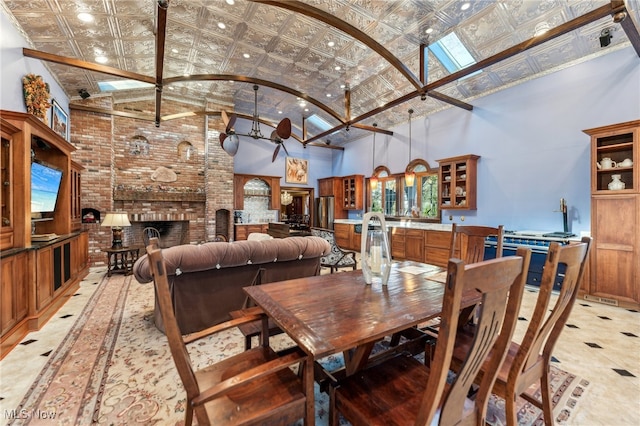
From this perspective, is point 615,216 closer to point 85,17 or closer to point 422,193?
point 422,193

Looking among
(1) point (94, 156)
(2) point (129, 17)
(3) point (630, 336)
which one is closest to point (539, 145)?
(3) point (630, 336)

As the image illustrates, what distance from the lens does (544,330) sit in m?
1.28

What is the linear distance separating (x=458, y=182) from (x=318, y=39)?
165 inches

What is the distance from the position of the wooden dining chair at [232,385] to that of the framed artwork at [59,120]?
5.97 m

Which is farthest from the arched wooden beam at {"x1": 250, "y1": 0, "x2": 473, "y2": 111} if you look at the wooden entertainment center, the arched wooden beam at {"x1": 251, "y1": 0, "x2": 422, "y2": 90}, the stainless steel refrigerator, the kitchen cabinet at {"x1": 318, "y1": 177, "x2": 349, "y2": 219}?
the stainless steel refrigerator

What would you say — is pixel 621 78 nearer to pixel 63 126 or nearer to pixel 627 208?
pixel 627 208

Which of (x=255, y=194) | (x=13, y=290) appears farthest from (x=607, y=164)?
(x=255, y=194)

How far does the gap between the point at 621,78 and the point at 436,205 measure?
12.0 ft

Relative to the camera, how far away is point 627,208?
359 cm

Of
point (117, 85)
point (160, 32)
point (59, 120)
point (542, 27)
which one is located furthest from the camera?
point (117, 85)

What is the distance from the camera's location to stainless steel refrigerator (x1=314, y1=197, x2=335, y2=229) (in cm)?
969

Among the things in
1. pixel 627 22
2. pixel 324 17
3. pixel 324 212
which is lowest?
pixel 324 212

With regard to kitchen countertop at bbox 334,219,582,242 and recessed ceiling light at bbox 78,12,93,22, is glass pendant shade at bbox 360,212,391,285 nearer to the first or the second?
kitchen countertop at bbox 334,219,582,242

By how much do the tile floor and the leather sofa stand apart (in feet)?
3.23
